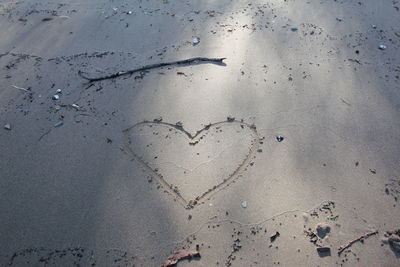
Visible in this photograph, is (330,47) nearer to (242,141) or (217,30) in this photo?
(217,30)

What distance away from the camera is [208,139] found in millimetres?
2922

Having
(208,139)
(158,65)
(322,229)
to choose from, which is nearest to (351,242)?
(322,229)

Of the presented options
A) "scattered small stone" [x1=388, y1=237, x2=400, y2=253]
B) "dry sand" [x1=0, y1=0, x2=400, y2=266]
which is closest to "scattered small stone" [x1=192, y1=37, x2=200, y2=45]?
"dry sand" [x1=0, y1=0, x2=400, y2=266]

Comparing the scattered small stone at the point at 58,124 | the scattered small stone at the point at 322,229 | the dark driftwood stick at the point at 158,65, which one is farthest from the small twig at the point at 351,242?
the scattered small stone at the point at 58,124

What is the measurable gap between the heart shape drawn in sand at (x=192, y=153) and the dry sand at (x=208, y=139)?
0.5 inches

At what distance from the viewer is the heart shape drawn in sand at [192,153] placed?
2.62 m

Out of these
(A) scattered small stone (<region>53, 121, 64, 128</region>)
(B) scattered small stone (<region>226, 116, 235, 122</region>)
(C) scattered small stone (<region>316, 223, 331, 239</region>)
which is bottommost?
(C) scattered small stone (<region>316, 223, 331, 239</region>)

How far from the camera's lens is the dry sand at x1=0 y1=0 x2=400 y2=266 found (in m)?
2.32

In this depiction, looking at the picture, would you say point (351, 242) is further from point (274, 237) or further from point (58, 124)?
point (58, 124)

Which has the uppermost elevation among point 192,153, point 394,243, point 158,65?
point 158,65

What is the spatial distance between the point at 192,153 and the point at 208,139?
21 cm

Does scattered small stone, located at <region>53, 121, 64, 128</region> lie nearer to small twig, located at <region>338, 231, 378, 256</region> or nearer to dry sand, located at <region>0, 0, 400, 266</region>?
dry sand, located at <region>0, 0, 400, 266</region>

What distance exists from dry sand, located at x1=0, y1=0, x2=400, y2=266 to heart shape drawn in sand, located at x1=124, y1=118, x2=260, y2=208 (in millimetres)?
12

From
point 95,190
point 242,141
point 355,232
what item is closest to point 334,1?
point 242,141
